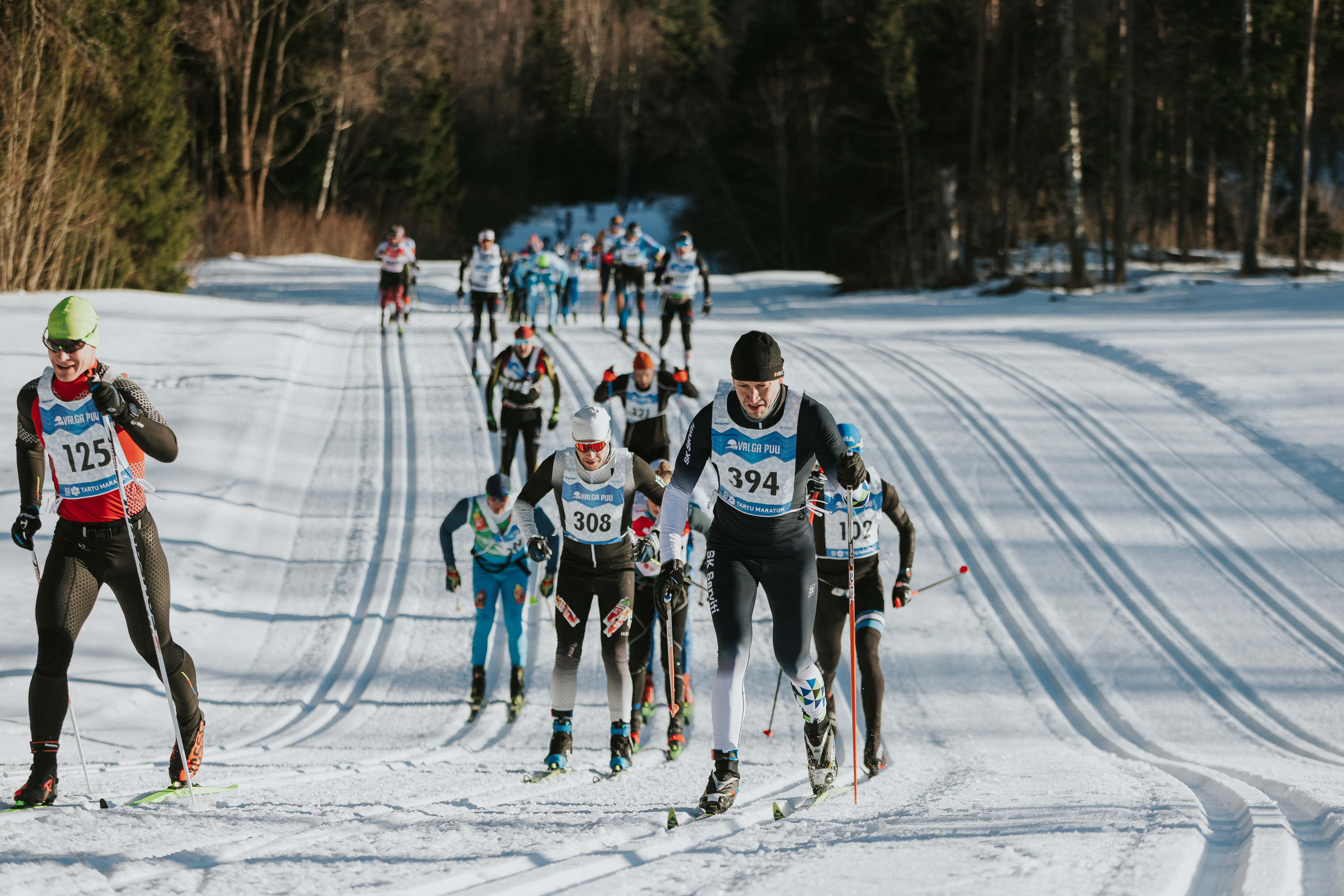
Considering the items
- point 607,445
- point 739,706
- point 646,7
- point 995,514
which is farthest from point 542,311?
point 646,7

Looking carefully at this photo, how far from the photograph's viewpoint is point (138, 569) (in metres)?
4.66

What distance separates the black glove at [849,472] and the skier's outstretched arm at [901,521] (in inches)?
76.4

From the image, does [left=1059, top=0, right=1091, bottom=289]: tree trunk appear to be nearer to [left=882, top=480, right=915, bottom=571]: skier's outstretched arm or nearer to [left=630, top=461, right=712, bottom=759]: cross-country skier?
[left=882, top=480, right=915, bottom=571]: skier's outstretched arm

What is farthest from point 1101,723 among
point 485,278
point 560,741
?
point 485,278

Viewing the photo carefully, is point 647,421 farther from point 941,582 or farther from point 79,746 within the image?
point 79,746

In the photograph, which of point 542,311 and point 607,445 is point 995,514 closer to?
point 607,445

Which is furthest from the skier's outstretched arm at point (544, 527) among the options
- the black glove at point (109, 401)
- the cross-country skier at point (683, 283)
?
the cross-country skier at point (683, 283)

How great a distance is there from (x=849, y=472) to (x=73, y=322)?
11.2 feet

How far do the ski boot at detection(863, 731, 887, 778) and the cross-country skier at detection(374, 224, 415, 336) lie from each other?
13682 millimetres

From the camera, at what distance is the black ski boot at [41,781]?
448 cm

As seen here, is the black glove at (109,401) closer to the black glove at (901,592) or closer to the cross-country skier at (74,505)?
the cross-country skier at (74,505)

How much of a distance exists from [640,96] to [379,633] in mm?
60399

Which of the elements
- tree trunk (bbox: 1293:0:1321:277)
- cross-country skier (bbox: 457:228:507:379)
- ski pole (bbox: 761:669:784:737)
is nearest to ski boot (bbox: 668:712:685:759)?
ski pole (bbox: 761:669:784:737)

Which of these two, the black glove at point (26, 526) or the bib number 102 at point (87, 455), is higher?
the bib number 102 at point (87, 455)
